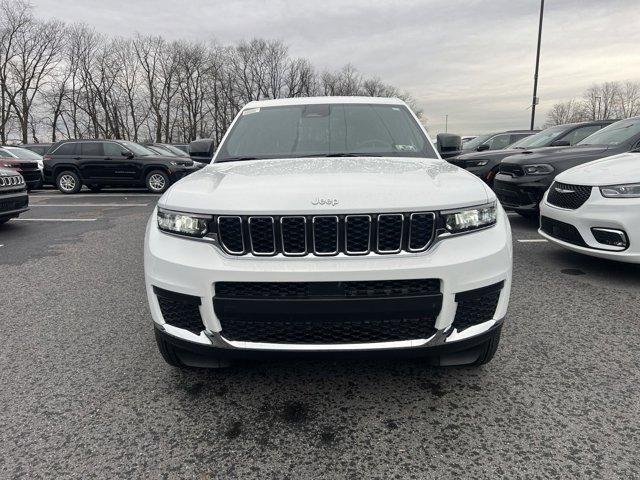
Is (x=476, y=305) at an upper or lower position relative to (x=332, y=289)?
lower

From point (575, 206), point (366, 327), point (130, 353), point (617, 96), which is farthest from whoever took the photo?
point (617, 96)

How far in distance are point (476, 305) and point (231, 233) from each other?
1230 millimetres

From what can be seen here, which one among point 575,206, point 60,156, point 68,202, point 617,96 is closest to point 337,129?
point 575,206

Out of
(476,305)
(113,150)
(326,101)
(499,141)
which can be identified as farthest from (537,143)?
(113,150)

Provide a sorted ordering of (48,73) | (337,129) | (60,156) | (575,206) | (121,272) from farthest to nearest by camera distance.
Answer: (48,73), (60,156), (121,272), (575,206), (337,129)

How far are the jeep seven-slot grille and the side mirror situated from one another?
2.08 m

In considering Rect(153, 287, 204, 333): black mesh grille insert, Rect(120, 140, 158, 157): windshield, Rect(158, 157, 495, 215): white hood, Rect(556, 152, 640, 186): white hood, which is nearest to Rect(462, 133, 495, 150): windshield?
Rect(556, 152, 640, 186): white hood

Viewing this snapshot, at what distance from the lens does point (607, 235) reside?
4.30m

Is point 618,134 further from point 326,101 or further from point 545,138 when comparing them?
point 326,101

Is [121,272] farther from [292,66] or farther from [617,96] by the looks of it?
[617,96]

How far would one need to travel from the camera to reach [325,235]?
208 cm

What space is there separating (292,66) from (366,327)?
214ft

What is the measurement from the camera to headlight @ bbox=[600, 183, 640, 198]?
165 inches

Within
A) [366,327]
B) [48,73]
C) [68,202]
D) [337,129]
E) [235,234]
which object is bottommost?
[68,202]
